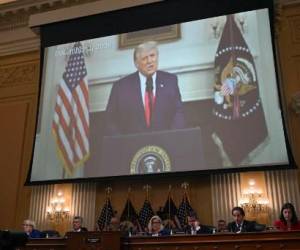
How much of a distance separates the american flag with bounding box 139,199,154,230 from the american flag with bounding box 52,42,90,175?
5.12 ft

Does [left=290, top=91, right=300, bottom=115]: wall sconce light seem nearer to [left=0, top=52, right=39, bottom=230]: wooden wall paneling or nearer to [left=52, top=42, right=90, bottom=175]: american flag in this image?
[left=52, top=42, right=90, bottom=175]: american flag

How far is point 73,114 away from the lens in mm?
9367

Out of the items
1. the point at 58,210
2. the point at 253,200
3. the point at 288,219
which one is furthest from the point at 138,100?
the point at 288,219

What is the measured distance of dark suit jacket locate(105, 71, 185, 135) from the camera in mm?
8500

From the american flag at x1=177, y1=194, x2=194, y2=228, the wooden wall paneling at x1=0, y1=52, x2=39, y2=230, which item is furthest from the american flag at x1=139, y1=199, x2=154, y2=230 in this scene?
the wooden wall paneling at x1=0, y1=52, x2=39, y2=230

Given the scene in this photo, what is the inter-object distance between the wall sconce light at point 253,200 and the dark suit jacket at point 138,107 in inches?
67.0

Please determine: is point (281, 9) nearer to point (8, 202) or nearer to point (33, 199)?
point (33, 199)

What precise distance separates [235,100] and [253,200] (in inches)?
73.5

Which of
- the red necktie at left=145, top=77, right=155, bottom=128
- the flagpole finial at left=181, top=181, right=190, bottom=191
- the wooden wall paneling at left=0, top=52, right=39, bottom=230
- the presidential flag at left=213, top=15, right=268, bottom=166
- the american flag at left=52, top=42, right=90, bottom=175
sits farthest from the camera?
the wooden wall paneling at left=0, top=52, right=39, bottom=230

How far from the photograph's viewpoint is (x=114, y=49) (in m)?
9.53

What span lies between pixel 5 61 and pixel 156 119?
16.1 ft

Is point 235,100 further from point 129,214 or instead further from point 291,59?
point 129,214

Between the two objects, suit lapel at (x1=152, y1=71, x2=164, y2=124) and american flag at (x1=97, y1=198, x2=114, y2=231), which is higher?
suit lapel at (x1=152, y1=71, x2=164, y2=124)

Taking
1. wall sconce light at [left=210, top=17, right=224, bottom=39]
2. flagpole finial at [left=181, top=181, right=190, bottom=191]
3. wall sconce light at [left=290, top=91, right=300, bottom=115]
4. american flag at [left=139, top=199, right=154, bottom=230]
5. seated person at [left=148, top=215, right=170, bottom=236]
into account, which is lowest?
seated person at [left=148, top=215, right=170, bottom=236]
